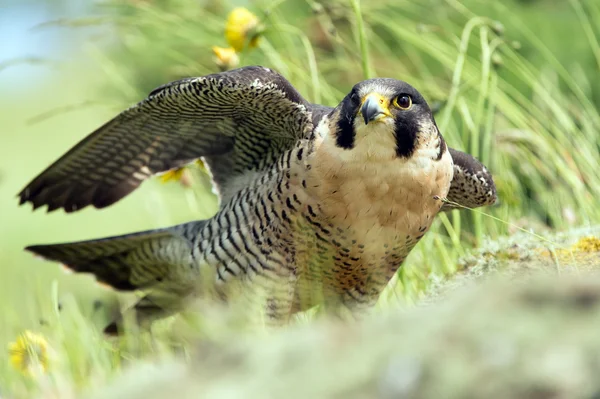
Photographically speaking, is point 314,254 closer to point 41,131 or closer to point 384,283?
point 384,283

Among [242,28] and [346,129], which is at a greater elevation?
[242,28]

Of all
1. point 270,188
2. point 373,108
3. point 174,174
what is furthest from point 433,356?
point 174,174

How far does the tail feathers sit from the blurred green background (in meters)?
0.23

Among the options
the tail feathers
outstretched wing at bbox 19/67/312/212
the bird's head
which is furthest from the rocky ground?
the tail feathers

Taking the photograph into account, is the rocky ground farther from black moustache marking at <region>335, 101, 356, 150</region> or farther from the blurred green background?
black moustache marking at <region>335, 101, 356, 150</region>

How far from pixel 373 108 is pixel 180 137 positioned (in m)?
1.30

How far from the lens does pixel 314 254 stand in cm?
375

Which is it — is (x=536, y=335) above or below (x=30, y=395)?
above

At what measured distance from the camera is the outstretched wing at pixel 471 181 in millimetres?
4090

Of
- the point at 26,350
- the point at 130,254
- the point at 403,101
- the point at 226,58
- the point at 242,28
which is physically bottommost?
the point at 130,254

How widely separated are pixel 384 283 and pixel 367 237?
0.36 metres

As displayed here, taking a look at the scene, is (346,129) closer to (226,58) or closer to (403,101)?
(403,101)

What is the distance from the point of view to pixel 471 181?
411cm

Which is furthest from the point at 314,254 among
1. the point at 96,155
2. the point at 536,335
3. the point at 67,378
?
the point at 536,335
